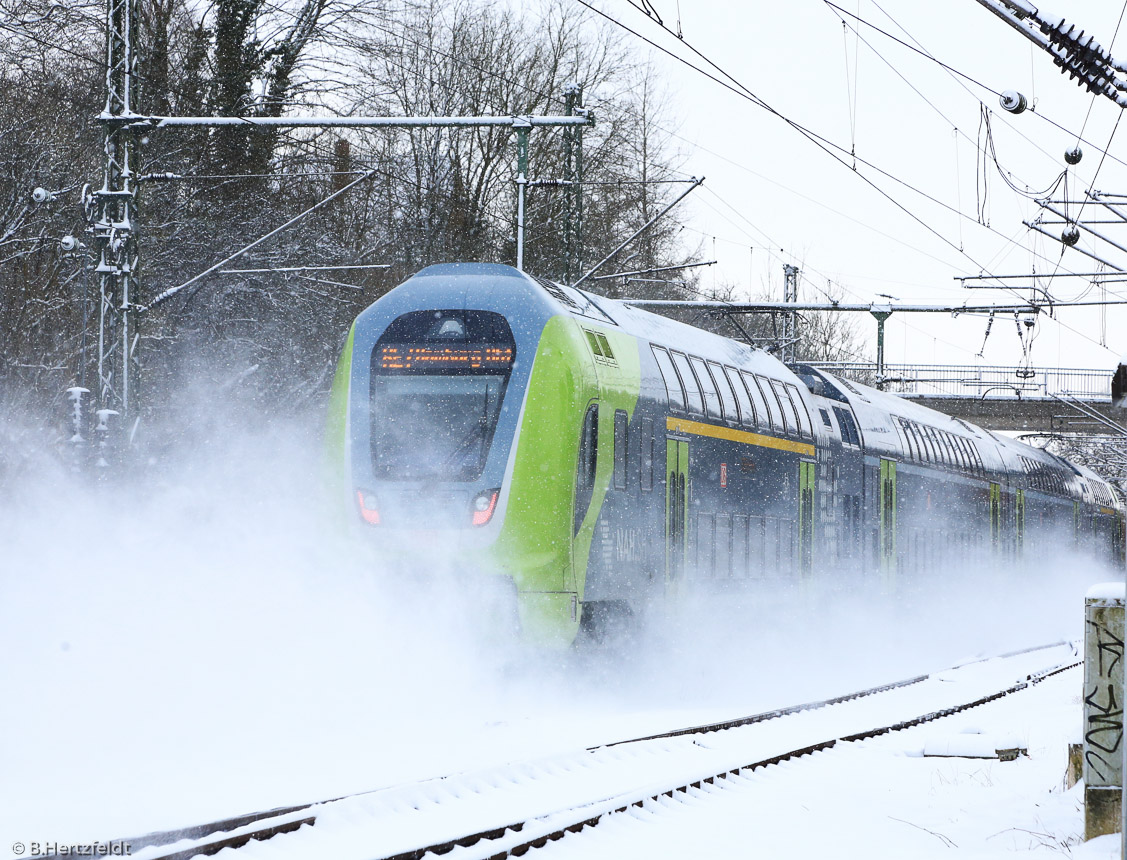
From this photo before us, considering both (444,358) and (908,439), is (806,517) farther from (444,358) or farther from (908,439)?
(444,358)

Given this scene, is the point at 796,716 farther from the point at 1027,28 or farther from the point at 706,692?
the point at 1027,28

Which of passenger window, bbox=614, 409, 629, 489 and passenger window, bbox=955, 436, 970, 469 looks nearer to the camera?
passenger window, bbox=614, 409, 629, 489

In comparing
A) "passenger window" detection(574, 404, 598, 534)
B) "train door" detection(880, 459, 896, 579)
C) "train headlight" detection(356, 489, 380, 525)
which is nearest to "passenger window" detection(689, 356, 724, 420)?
"passenger window" detection(574, 404, 598, 534)

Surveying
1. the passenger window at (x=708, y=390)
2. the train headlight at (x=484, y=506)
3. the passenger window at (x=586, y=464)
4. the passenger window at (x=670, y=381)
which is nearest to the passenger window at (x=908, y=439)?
the passenger window at (x=708, y=390)

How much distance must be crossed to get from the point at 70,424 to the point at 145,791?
8.15m

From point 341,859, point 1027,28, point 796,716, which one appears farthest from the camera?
point 796,716

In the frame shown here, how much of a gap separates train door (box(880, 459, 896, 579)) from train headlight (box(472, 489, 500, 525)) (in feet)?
38.3

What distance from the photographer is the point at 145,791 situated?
8.40 meters

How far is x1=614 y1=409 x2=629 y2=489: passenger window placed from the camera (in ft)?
44.7

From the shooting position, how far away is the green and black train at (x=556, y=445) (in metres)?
12.7

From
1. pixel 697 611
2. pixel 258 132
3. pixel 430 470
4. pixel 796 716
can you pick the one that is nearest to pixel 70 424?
pixel 430 470

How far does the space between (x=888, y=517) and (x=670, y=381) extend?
31.8 feet

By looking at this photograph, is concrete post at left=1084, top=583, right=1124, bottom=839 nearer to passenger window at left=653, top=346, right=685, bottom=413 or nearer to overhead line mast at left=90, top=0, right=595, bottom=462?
passenger window at left=653, top=346, right=685, bottom=413

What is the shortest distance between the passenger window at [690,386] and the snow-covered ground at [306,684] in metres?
1.99
